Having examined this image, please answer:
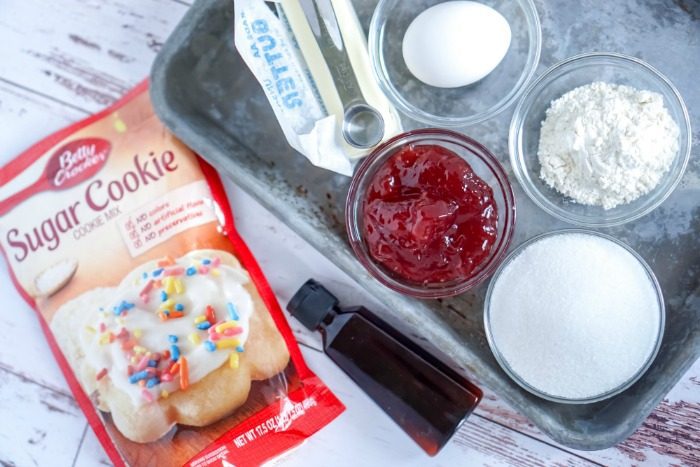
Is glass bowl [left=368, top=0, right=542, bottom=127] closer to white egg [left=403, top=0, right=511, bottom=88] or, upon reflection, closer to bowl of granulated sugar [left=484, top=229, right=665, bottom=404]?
white egg [left=403, top=0, right=511, bottom=88]

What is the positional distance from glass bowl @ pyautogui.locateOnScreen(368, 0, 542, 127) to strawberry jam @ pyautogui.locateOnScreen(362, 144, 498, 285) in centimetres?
11

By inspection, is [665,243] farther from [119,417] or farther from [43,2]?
[43,2]

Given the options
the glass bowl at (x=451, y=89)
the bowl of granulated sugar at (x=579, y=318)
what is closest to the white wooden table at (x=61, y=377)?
the bowl of granulated sugar at (x=579, y=318)

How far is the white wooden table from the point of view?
3.42 ft

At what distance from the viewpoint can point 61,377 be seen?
1126mm

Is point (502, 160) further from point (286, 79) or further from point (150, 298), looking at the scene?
point (150, 298)

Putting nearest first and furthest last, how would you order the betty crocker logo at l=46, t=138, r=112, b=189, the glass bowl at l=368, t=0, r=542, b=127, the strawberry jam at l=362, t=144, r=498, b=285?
the strawberry jam at l=362, t=144, r=498, b=285 → the glass bowl at l=368, t=0, r=542, b=127 → the betty crocker logo at l=46, t=138, r=112, b=189

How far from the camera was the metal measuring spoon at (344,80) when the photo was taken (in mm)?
914

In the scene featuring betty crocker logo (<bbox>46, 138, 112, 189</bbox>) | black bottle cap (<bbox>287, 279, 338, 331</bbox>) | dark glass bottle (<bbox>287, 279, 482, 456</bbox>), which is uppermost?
betty crocker logo (<bbox>46, 138, 112, 189</bbox>)

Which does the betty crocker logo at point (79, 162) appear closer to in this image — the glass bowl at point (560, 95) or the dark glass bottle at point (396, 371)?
the dark glass bottle at point (396, 371)

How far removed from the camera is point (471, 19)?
0.89 meters

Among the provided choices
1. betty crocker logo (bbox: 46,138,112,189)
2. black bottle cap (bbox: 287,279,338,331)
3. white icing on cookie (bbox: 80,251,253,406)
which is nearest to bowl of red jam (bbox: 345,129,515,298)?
black bottle cap (bbox: 287,279,338,331)

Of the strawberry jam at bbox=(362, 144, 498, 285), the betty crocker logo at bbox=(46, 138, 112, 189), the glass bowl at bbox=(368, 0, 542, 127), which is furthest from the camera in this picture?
the betty crocker logo at bbox=(46, 138, 112, 189)

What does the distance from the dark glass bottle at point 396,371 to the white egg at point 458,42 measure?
0.34 meters
